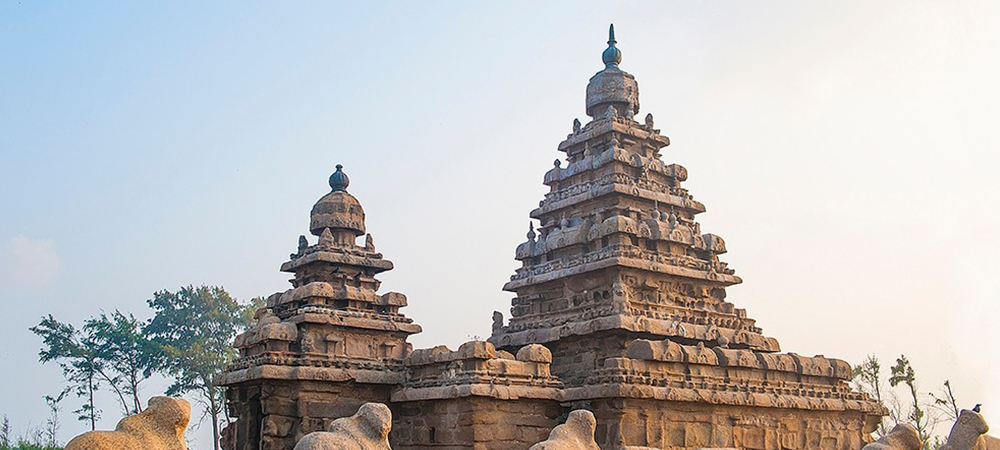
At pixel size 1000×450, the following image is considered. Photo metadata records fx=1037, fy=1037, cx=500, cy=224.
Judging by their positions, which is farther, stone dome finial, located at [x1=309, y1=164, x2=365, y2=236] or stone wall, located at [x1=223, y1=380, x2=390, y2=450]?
stone dome finial, located at [x1=309, y1=164, x2=365, y2=236]

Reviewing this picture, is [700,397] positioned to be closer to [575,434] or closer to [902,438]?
[902,438]

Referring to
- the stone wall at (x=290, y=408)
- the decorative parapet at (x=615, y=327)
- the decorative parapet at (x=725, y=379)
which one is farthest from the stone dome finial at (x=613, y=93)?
the stone wall at (x=290, y=408)

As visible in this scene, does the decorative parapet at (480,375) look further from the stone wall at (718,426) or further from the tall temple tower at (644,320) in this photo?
the stone wall at (718,426)

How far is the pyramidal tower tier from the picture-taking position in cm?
2094

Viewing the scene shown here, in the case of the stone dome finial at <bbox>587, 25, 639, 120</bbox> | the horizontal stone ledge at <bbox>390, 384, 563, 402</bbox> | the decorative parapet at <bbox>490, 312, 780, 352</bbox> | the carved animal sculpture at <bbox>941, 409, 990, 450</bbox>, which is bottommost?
the carved animal sculpture at <bbox>941, 409, 990, 450</bbox>

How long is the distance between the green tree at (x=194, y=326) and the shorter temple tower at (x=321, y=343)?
23.4 metres

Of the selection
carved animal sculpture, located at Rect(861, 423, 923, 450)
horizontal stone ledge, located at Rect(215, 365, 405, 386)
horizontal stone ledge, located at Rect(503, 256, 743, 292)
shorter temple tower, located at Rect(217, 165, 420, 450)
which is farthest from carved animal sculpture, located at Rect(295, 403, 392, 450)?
horizontal stone ledge, located at Rect(503, 256, 743, 292)

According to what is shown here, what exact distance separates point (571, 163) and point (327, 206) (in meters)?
6.10

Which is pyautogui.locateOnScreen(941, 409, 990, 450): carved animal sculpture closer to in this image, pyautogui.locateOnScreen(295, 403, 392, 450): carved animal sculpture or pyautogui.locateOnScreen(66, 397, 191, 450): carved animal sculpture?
pyautogui.locateOnScreen(295, 403, 392, 450): carved animal sculpture

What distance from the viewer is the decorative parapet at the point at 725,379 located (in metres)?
18.2

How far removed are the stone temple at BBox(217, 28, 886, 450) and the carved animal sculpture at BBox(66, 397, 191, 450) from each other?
801 centimetres

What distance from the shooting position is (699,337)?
21.1 metres

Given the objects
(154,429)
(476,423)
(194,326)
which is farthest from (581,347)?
(194,326)

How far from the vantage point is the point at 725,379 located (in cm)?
1956
